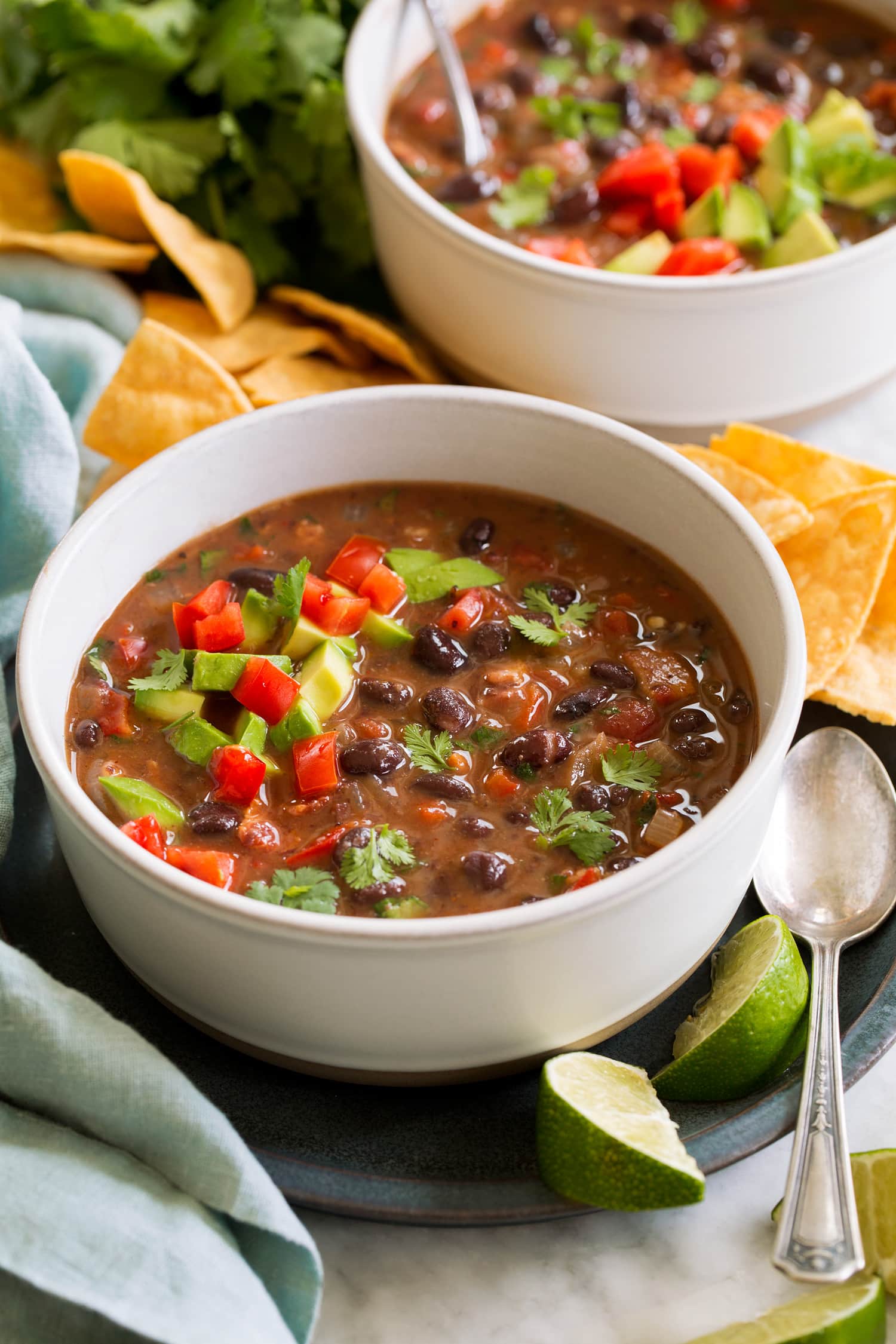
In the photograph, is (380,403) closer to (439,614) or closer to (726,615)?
(439,614)

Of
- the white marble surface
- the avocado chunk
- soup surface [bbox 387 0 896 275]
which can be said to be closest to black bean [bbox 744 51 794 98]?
soup surface [bbox 387 0 896 275]

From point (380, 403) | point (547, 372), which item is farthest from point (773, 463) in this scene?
point (380, 403)

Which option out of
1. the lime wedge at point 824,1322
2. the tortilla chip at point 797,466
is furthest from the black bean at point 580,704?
the lime wedge at point 824,1322

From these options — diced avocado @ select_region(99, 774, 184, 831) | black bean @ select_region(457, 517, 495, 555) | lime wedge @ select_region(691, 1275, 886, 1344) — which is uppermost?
black bean @ select_region(457, 517, 495, 555)

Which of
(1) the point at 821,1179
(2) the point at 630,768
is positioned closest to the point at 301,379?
(2) the point at 630,768

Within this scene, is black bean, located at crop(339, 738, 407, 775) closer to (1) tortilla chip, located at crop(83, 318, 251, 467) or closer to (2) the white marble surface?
(2) the white marble surface

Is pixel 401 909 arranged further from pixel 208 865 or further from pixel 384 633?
pixel 384 633
